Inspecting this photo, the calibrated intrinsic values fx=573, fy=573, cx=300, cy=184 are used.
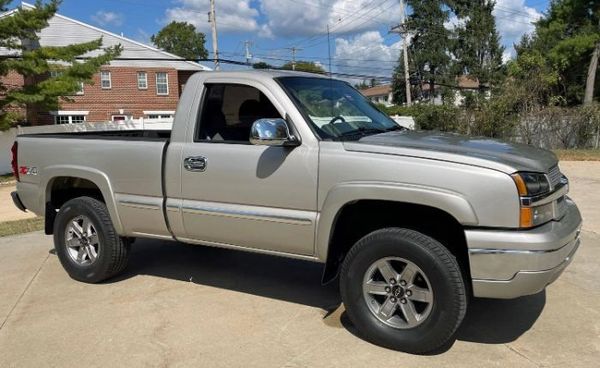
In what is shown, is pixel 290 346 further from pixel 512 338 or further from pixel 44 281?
pixel 44 281

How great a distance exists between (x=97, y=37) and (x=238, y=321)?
35.0 meters

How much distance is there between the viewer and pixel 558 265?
11.7 feet

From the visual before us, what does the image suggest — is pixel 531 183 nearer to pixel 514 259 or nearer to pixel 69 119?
pixel 514 259

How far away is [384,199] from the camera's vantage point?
12.4 ft

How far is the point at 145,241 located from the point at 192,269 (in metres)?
1.57

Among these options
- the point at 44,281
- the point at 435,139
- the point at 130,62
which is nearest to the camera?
the point at 435,139

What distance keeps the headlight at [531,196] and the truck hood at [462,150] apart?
2.3 inches

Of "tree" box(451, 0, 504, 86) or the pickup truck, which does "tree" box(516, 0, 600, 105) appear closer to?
"tree" box(451, 0, 504, 86)

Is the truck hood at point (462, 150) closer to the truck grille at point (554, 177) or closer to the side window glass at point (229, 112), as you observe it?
the truck grille at point (554, 177)

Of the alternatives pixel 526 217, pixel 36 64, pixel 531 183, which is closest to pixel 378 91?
pixel 36 64

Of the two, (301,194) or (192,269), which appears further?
(192,269)

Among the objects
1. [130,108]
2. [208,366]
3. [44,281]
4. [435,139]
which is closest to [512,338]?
[435,139]

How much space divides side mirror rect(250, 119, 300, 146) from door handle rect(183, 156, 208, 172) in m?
0.63

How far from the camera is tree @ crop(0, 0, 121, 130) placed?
19609mm
